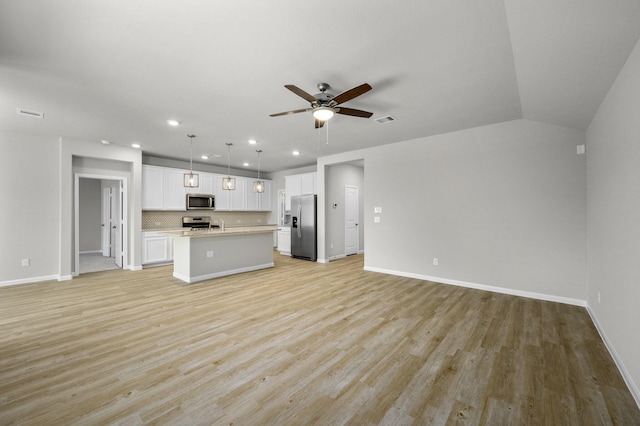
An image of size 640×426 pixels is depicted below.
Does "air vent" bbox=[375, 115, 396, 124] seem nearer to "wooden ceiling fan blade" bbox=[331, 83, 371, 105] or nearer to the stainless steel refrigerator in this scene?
"wooden ceiling fan blade" bbox=[331, 83, 371, 105]

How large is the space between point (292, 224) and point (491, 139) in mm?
5254

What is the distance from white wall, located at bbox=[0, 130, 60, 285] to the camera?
4797 millimetres

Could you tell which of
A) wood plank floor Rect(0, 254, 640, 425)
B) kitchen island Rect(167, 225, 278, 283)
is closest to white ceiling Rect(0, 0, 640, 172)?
kitchen island Rect(167, 225, 278, 283)

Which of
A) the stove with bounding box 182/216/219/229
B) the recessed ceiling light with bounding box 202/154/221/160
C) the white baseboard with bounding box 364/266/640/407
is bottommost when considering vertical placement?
the white baseboard with bounding box 364/266/640/407

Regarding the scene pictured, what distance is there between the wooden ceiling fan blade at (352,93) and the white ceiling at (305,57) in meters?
0.25

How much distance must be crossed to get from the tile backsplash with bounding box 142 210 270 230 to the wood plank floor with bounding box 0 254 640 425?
3113 mm

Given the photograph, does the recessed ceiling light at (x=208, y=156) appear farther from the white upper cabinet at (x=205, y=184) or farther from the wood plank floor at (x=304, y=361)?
the wood plank floor at (x=304, y=361)

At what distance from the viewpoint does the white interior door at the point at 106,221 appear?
7.93 meters

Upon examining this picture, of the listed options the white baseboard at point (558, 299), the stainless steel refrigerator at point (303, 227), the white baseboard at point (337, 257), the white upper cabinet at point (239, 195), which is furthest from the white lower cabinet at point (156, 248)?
the white baseboard at point (558, 299)

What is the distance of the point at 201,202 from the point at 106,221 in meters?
3.47

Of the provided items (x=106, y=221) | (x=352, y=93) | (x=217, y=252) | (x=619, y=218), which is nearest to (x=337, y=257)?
(x=217, y=252)

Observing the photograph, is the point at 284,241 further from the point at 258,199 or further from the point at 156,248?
the point at 156,248

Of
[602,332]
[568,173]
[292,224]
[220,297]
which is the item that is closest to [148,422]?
[220,297]

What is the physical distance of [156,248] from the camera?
21.4ft
